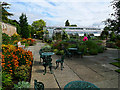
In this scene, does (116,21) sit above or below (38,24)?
below

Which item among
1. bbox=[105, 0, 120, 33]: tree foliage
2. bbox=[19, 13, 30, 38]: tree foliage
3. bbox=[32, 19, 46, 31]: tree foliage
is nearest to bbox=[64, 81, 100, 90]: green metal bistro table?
bbox=[105, 0, 120, 33]: tree foliage

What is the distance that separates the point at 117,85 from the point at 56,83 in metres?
2.12

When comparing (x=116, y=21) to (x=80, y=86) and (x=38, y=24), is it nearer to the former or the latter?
(x=80, y=86)

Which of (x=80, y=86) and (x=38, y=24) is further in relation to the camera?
(x=38, y=24)

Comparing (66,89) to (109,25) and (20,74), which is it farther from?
(109,25)

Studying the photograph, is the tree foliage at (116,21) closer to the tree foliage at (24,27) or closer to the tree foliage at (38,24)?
the tree foliage at (24,27)

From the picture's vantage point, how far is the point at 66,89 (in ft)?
6.15

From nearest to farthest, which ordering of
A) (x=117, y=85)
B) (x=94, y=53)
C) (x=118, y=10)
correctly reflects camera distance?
(x=117, y=85), (x=118, y=10), (x=94, y=53)

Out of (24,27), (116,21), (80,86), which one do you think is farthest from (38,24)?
(80,86)

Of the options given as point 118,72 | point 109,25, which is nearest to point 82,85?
point 118,72

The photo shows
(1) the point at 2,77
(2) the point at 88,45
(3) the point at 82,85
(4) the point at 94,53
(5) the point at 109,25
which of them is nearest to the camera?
(3) the point at 82,85

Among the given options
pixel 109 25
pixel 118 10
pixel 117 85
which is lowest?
pixel 117 85

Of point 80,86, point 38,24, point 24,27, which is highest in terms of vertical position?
point 38,24

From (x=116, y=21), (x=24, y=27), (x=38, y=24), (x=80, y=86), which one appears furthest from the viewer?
(x=38, y=24)
